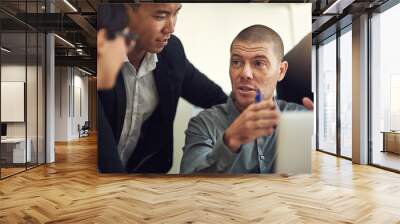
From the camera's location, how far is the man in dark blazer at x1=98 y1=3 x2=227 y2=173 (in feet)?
21.1

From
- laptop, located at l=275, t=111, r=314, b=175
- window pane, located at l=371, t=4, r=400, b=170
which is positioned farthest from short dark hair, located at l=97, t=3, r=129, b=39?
window pane, located at l=371, t=4, r=400, b=170

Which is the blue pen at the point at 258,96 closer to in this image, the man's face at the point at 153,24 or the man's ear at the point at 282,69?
the man's ear at the point at 282,69

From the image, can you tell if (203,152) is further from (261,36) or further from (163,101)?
(261,36)

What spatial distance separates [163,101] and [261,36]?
1.94 m

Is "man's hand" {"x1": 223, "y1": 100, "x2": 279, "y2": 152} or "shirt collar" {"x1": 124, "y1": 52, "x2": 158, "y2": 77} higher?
"shirt collar" {"x1": 124, "y1": 52, "x2": 158, "y2": 77}

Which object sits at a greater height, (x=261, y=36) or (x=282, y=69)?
(x=261, y=36)

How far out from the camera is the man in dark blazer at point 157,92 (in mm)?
6445

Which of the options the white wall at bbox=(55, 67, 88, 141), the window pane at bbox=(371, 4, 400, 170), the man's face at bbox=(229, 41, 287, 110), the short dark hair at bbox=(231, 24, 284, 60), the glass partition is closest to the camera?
the man's face at bbox=(229, 41, 287, 110)

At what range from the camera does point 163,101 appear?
6477 millimetres

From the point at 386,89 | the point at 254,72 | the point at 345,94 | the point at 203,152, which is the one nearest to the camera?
the point at 254,72

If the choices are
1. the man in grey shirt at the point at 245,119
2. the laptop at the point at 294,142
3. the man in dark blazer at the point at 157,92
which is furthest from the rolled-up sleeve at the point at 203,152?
the laptop at the point at 294,142

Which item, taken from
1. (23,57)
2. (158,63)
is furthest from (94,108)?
(158,63)

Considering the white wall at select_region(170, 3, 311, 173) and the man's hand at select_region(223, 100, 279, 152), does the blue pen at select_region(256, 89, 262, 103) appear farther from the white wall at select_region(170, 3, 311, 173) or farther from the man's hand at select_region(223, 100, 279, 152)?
the white wall at select_region(170, 3, 311, 173)

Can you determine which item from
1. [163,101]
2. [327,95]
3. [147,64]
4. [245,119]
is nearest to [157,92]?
[163,101]
